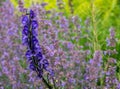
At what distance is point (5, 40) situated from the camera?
431cm

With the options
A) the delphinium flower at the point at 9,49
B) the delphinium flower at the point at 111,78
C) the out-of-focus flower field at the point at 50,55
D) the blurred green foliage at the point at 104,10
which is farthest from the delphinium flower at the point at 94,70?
the blurred green foliage at the point at 104,10

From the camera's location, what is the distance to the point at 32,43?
2.67 m

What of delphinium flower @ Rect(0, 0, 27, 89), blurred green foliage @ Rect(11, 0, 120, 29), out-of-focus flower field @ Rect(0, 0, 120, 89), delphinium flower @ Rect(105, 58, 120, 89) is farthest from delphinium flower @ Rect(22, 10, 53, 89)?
blurred green foliage @ Rect(11, 0, 120, 29)

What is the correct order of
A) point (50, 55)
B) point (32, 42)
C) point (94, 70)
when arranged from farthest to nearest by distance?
point (94, 70), point (50, 55), point (32, 42)

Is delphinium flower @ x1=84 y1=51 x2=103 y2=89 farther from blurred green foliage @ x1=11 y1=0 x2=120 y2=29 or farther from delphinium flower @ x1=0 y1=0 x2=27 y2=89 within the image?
blurred green foliage @ x1=11 y1=0 x2=120 y2=29

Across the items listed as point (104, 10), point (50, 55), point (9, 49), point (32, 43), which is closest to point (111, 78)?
point (50, 55)

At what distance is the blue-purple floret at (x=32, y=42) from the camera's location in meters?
2.66

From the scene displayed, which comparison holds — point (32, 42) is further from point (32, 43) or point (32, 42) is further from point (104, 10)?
point (104, 10)

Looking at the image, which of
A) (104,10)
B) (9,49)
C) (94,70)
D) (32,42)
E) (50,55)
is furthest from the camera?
(104,10)

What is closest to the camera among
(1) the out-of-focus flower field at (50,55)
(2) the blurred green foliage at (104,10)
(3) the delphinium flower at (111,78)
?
(1) the out-of-focus flower field at (50,55)

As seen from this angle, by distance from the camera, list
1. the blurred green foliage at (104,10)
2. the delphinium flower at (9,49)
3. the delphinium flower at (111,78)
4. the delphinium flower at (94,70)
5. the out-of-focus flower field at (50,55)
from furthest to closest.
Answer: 1. the blurred green foliage at (104,10)
2. the delphinium flower at (9,49)
3. the delphinium flower at (94,70)
4. the delphinium flower at (111,78)
5. the out-of-focus flower field at (50,55)

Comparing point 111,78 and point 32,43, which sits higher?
point 32,43

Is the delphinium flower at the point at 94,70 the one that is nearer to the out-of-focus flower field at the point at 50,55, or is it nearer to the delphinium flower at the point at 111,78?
the out-of-focus flower field at the point at 50,55

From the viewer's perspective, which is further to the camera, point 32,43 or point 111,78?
point 111,78
